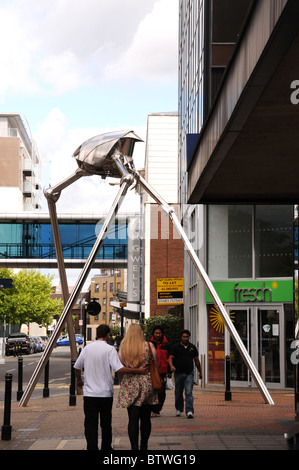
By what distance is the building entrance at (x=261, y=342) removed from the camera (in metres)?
21.7

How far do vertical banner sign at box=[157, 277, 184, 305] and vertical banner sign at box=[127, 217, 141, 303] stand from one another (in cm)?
924

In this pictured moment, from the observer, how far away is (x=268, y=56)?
6.61m

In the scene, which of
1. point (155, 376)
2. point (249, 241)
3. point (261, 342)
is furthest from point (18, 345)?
point (155, 376)

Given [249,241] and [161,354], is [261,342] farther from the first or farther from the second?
[161,354]

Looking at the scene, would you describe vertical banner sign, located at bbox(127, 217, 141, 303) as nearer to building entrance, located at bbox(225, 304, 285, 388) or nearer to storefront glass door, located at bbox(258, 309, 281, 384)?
building entrance, located at bbox(225, 304, 285, 388)

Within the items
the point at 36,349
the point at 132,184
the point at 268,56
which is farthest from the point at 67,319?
the point at 36,349

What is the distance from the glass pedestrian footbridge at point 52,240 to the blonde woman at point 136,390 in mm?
44542

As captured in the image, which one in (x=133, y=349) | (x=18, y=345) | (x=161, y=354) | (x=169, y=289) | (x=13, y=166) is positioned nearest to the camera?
(x=133, y=349)

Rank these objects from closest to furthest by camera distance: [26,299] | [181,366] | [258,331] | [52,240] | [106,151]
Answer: [181,366], [106,151], [258,331], [52,240], [26,299]

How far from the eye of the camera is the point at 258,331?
22.2m

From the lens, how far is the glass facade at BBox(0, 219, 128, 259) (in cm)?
5512

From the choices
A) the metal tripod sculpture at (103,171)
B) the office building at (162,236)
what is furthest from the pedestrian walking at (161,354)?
the office building at (162,236)

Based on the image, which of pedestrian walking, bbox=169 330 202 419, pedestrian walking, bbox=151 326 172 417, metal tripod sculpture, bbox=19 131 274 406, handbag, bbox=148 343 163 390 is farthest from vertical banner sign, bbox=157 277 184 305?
handbag, bbox=148 343 163 390

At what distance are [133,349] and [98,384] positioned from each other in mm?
578
